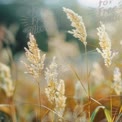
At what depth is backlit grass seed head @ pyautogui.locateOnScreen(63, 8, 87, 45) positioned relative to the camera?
2.25 meters

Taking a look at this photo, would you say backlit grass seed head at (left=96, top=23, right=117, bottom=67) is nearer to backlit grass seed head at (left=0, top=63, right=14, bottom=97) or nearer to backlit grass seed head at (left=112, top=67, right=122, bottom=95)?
backlit grass seed head at (left=112, top=67, right=122, bottom=95)

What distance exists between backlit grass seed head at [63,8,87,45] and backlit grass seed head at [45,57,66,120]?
0.58ft

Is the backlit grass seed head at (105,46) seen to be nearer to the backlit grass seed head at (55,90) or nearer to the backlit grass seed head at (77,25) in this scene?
the backlit grass seed head at (77,25)

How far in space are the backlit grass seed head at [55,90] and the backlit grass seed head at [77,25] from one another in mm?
177

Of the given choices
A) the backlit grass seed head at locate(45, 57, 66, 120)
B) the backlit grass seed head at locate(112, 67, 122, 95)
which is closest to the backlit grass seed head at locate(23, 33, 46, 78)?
the backlit grass seed head at locate(45, 57, 66, 120)

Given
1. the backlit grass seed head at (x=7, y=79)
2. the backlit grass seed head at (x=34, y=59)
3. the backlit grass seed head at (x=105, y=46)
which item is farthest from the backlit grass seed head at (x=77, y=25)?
the backlit grass seed head at (x=7, y=79)

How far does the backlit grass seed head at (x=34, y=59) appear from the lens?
2.30 meters

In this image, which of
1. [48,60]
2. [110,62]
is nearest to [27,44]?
[48,60]

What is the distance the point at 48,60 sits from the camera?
2486 mm

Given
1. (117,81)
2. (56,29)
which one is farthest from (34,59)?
(117,81)

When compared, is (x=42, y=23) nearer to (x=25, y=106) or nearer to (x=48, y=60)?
(x=48, y=60)

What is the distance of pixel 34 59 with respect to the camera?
231 centimetres

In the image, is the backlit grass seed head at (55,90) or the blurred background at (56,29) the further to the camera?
the blurred background at (56,29)

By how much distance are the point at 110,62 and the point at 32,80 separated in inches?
18.8
